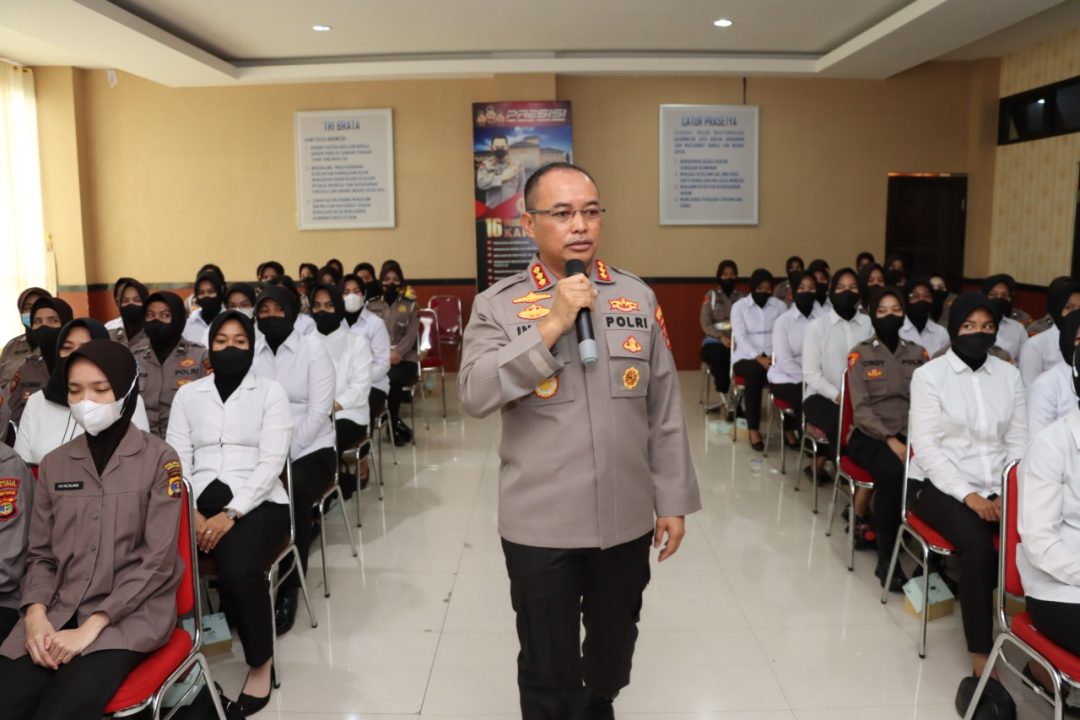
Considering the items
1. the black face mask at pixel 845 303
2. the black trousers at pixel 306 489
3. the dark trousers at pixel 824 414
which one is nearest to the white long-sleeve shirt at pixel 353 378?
the black trousers at pixel 306 489

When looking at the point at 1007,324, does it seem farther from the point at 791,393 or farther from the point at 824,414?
the point at 824,414

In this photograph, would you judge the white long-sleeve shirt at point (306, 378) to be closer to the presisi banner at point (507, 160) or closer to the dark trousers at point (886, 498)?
the dark trousers at point (886, 498)

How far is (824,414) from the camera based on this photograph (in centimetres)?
466

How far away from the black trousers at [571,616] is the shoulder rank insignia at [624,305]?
544 millimetres

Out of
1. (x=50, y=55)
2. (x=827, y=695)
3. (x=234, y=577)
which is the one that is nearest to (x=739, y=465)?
(x=827, y=695)

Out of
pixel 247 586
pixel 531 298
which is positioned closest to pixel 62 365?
pixel 247 586

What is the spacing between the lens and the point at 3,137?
817 centimetres

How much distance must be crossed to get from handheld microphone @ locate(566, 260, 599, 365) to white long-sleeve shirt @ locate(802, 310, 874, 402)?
11.5 feet

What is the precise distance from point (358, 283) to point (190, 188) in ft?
13.2

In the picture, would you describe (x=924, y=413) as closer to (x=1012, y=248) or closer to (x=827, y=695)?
(x=827, y=695)

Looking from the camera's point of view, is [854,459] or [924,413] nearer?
[924,413]

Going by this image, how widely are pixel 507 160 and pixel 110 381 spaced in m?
6.54

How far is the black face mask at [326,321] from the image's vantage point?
16.7 feet

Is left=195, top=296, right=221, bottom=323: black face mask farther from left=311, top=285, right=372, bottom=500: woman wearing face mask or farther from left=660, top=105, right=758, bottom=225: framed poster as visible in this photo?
left=660, top=105, right=758, bottom=225: framed poster
